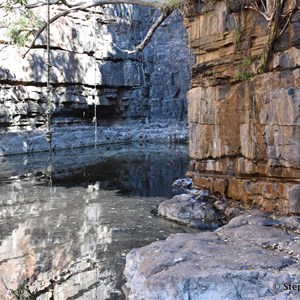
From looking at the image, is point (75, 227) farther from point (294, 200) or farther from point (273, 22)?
point (273, 22)

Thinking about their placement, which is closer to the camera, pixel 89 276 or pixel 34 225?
pixel 89 276

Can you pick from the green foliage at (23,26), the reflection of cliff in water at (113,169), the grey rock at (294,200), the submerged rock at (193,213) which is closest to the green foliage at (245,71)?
the grey rock at (294,200)

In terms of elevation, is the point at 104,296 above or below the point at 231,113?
below

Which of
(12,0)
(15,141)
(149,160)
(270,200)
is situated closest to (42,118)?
(15,141)

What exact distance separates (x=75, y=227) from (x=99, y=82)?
74.5 feet

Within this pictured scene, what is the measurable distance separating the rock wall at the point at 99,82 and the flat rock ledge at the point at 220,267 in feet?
61.2

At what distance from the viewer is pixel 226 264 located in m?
4.11

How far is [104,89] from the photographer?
2970 centimetres

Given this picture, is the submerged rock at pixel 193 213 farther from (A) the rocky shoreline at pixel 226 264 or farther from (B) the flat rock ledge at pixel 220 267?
(B) the flat rock ledge at pixel 220 267

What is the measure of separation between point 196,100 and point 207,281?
5691mm

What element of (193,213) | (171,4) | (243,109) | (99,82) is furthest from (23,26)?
(99,82)

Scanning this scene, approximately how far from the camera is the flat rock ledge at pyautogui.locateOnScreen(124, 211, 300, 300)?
3.69m

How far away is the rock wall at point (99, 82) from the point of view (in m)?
23.5

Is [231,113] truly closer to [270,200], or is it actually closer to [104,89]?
[270,200]
